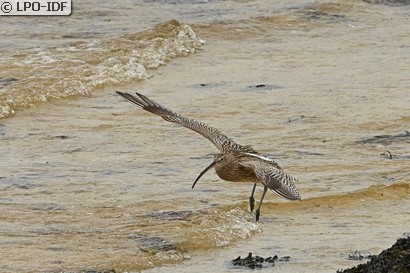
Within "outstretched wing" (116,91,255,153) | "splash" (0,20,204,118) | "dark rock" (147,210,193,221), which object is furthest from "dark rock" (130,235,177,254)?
"splash" (0,20,204,118)

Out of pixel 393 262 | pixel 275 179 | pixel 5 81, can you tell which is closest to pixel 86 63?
pixel 5 81

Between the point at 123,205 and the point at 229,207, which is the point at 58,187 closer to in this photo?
the point at 123,205

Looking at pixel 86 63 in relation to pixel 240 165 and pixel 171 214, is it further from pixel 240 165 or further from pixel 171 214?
pixel 240 165

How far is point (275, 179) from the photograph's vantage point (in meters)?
8.17

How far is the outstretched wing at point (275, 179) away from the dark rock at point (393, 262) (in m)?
1.16

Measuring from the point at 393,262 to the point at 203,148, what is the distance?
5.36 m

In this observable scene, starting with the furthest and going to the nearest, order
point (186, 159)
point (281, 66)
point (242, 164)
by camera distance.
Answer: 1. point (281, 66)
2. point (186, 159)
3. point (242, 164)

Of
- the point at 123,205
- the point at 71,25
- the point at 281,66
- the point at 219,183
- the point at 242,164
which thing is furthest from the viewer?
the point at 71,25

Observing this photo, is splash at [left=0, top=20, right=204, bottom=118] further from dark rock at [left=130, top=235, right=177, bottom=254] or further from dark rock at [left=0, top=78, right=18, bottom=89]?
dark rock at [left=130, top=235, right=177, bottom=254]

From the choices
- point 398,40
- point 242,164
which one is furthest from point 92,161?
point 398,40

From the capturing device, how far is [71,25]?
19938 mm

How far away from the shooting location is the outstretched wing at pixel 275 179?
7.86 meters

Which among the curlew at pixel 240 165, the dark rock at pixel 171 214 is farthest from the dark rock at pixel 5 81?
the dark rock at pixel 171 214

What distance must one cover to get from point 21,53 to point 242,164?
8480mm
